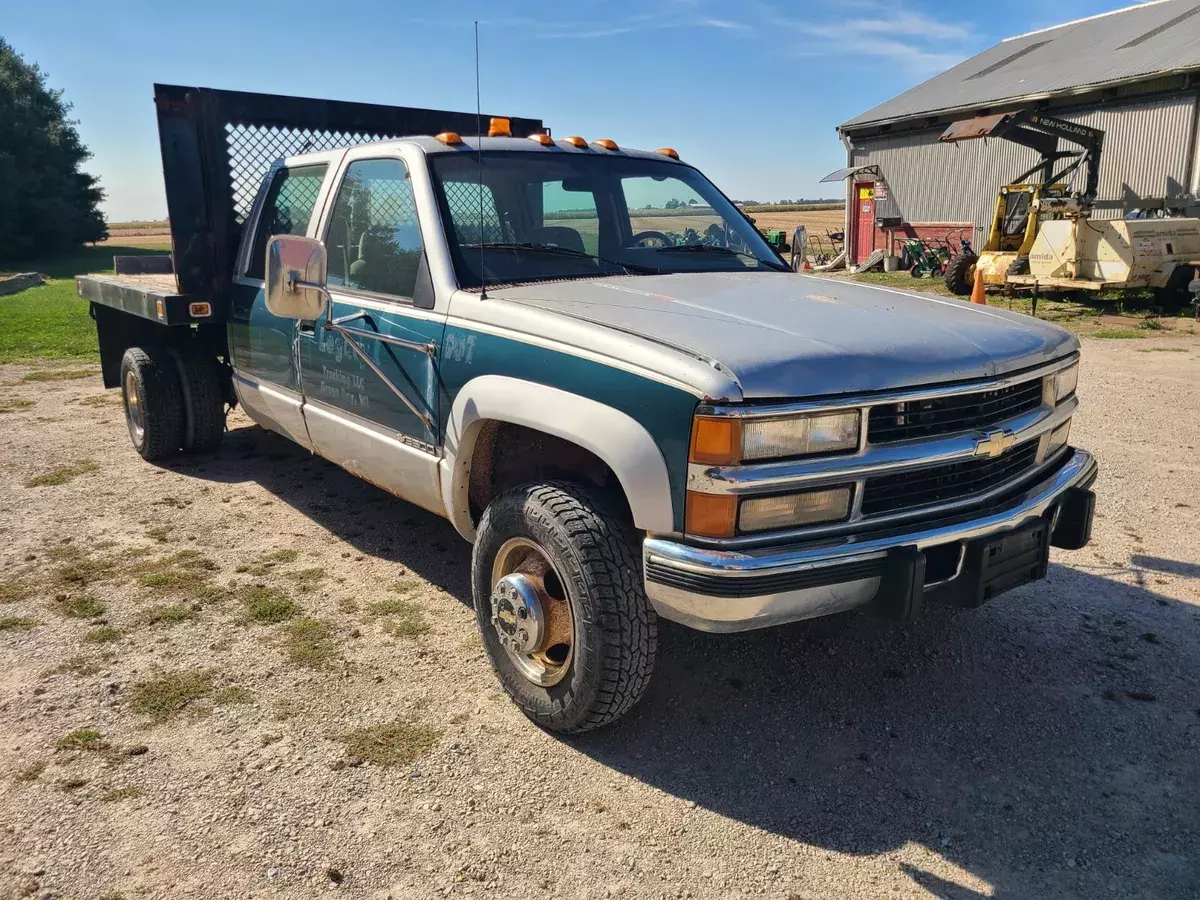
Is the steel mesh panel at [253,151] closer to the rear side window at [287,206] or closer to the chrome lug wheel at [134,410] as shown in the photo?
the rear side window at [287,206]

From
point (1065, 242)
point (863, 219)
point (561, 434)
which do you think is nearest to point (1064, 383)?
point (561, 434)

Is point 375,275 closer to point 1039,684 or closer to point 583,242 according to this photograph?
point 583,242

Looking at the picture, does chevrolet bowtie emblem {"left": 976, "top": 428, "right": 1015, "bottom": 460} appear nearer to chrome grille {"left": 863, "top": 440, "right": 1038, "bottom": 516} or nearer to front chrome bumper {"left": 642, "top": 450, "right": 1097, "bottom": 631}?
chrome grille {"left": 863, "top": 440, "right": 1038, "bottom": 516}

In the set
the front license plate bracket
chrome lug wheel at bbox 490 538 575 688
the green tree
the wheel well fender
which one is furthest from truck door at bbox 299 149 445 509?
the green tree

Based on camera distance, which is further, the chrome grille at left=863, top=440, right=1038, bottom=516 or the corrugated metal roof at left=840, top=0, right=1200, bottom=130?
the corrugated metal roof at left=840, top=0, right=1200, bottom=130

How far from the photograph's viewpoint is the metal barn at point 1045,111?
1811 cm

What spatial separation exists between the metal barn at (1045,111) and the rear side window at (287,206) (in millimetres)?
Answer: 16573

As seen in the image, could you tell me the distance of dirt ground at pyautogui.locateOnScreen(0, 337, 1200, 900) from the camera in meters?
2.51

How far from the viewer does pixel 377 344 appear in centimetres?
382

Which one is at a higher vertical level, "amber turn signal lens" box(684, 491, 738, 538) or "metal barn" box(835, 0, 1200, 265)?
"metal barn" box(835, 0, 1200, 265)

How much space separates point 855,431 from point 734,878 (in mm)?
1258

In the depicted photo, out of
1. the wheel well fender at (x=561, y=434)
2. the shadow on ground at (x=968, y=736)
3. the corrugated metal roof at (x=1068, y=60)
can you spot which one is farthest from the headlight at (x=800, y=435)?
the corrugated metal roof at (x=1068, y=60)

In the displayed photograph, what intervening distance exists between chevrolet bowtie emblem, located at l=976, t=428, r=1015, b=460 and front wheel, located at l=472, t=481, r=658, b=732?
1.12 m

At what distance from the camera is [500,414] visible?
10.2 feet
